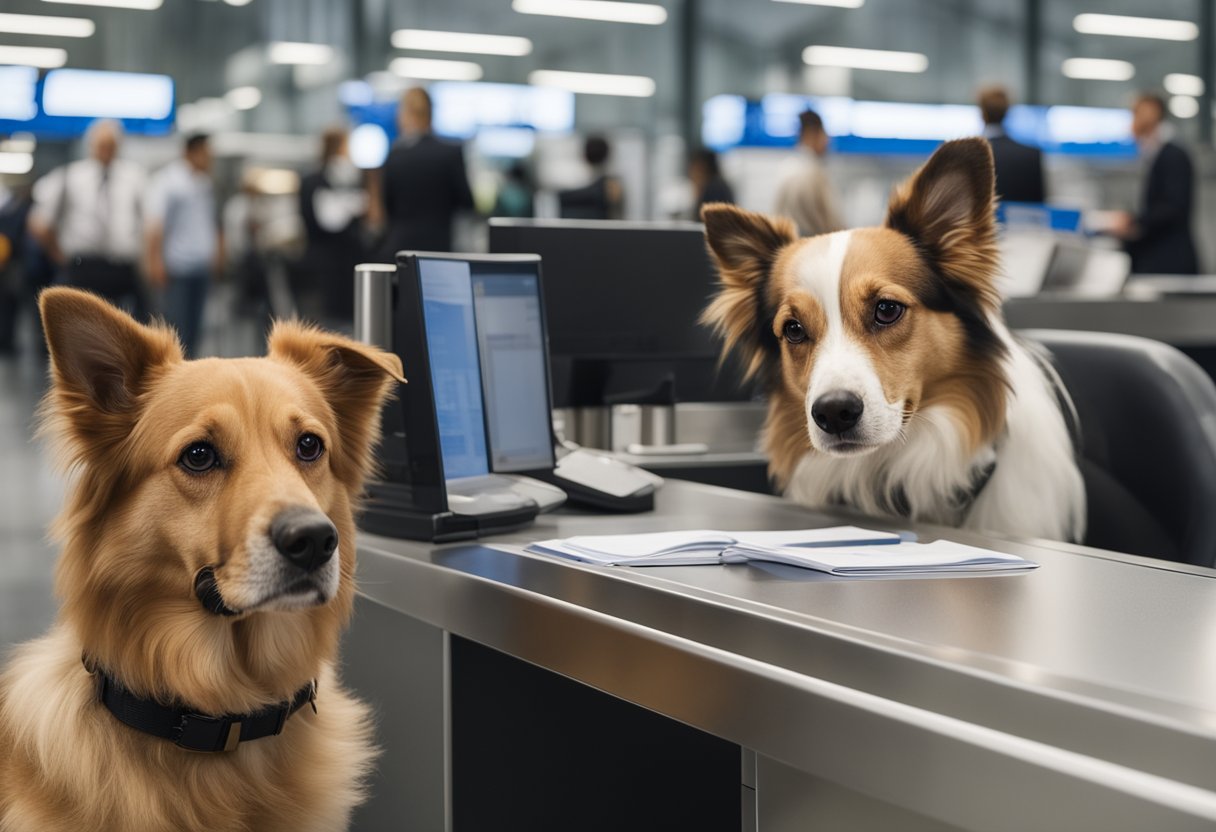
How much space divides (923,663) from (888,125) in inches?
542

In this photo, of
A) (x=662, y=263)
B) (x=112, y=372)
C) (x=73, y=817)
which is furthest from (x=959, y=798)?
(x=662, y=263)

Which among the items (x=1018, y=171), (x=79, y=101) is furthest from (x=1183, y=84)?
(x=79, y=101)

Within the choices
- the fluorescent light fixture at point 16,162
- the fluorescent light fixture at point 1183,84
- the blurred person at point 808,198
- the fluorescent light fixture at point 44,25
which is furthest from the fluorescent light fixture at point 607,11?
the blurred person at point 808,198

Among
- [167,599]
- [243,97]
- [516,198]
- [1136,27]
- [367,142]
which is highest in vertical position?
[1136,27]

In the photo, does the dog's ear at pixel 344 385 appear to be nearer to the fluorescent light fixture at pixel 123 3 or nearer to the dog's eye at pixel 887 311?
the dog's eye at pixel 887 311

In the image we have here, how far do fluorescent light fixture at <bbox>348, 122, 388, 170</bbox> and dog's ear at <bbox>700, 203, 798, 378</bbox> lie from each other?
11.2 meters

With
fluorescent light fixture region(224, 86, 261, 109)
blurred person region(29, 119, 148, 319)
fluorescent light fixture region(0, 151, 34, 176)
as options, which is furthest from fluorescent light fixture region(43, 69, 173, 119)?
blurred person region(29, 119, 148, 319)

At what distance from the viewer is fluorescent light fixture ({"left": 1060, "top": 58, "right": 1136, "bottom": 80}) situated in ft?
45.5

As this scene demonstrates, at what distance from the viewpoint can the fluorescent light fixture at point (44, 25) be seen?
38.0ft

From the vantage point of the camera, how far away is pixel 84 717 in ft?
4.65

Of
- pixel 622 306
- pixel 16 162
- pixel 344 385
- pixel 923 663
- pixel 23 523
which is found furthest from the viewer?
pixel 16 162

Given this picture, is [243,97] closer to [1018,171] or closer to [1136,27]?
[1018,171]

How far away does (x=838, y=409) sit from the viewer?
5.92ft

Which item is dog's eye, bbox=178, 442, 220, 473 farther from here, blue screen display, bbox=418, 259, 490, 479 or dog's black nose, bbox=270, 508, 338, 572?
blue screen display, bbox=418, 259, 490, 479
